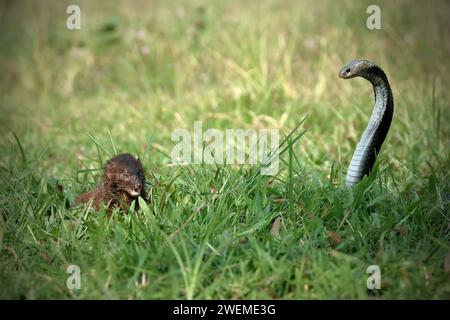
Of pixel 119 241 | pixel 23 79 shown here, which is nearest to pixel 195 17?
pixel 23 79

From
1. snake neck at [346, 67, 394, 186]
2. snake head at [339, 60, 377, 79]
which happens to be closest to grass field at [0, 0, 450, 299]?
snake neck at [346, 67, 394, 186]

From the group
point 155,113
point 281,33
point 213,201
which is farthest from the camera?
point 281,33

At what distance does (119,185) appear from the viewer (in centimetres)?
407

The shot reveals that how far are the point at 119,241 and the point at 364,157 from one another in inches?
59.1

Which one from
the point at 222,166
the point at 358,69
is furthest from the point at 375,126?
the point at 222,166

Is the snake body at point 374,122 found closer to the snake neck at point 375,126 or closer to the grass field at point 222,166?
the snake neck at point 375,126

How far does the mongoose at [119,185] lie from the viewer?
4008 millimetres

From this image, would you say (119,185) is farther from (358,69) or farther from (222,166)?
(358,69)

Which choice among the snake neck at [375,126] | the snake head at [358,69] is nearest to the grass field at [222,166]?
the snake neck at [375,126]

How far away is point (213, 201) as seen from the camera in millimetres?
3873

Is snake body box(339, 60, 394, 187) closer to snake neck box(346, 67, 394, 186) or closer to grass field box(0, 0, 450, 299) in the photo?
snake neck box(346, 67, 394, 186)

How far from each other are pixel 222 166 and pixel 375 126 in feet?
3.16

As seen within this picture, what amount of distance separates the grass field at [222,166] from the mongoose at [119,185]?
0.43ft
